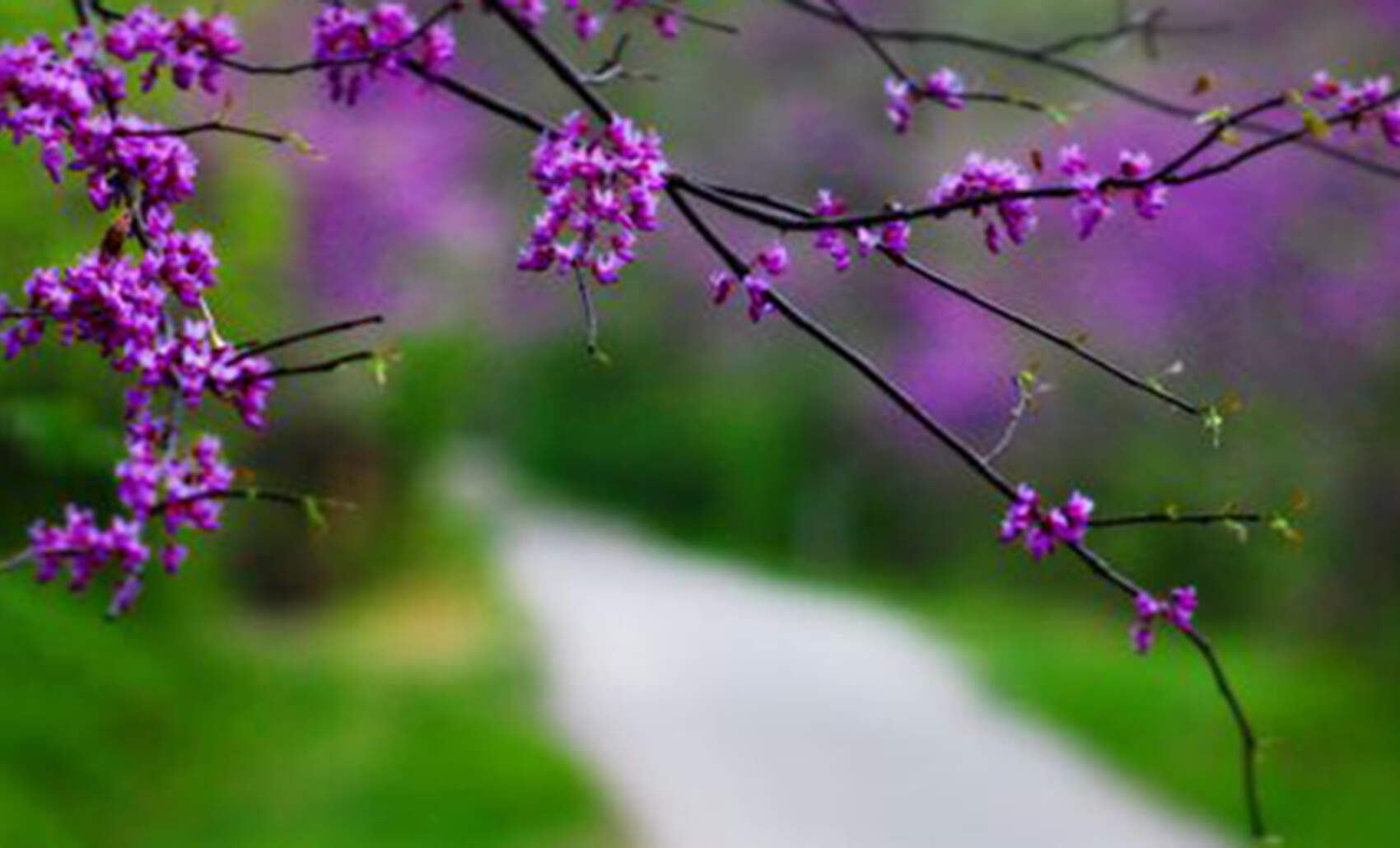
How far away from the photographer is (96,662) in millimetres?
8734

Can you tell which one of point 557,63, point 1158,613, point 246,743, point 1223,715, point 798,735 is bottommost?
point 1158,613

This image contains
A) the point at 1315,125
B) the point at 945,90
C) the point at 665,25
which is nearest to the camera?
the point at 1315,125

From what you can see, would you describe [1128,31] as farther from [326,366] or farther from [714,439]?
[714,439]

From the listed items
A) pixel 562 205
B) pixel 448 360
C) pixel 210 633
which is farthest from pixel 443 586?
pixel 562 205

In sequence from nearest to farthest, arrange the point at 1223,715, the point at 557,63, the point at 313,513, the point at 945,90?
the point at 313,513
the point at 557,63
the point at 945,90
the point at 1223,715

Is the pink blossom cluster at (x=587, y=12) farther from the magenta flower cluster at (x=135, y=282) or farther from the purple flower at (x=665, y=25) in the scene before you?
the magenta flower cluster at (x=135, y=282)

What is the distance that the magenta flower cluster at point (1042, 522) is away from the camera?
2.62 m

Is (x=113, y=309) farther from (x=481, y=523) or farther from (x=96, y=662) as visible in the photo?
(x=481, y=523)

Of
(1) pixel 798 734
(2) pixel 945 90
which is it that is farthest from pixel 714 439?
(2) pixel 945 90

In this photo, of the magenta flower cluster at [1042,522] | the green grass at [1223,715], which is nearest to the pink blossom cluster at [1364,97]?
the magenta flower cluster at [1042,522]

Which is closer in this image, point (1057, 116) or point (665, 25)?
point (1057, 116)

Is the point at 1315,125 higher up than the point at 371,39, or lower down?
lower down

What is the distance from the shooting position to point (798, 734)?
14.1 m

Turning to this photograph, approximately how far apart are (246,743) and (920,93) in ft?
30.2
